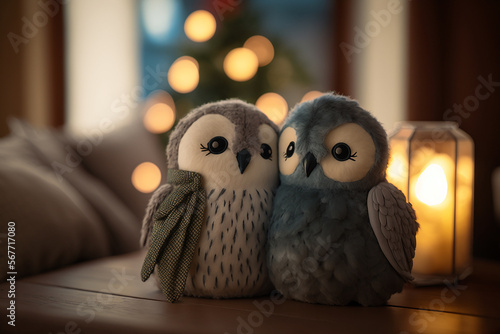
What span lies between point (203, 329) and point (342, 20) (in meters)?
2.07

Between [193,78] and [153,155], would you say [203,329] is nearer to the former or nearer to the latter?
[153,155]

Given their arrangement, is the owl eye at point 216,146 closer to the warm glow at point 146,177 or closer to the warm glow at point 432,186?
the warm glow at point 432,186

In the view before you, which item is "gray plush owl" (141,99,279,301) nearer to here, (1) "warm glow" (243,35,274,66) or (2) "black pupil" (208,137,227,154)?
(2) "black pupil" (208,137,227,154)

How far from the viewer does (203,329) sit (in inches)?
25.5

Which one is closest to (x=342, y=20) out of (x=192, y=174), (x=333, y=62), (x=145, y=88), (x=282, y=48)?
(x=333, y=62)

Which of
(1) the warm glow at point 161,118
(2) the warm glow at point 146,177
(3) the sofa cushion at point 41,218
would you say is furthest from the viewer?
(1) the warm glow at point 161,118

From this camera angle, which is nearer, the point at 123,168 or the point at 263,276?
the point at 263,276

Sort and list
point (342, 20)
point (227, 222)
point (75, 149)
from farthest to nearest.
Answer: point (342, 20)
point (75, 149)
point (227, 222)

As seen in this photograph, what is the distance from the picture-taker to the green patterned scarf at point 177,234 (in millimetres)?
750

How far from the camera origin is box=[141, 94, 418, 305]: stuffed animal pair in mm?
723

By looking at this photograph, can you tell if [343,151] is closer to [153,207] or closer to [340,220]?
[340,220]

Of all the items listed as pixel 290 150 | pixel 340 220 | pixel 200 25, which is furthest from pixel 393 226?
pixel 200 25

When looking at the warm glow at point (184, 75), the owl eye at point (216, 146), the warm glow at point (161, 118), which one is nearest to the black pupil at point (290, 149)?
the owl eye at point (216, 146)

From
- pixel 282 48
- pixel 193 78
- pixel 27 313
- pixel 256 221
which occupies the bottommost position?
pixel 27 313
